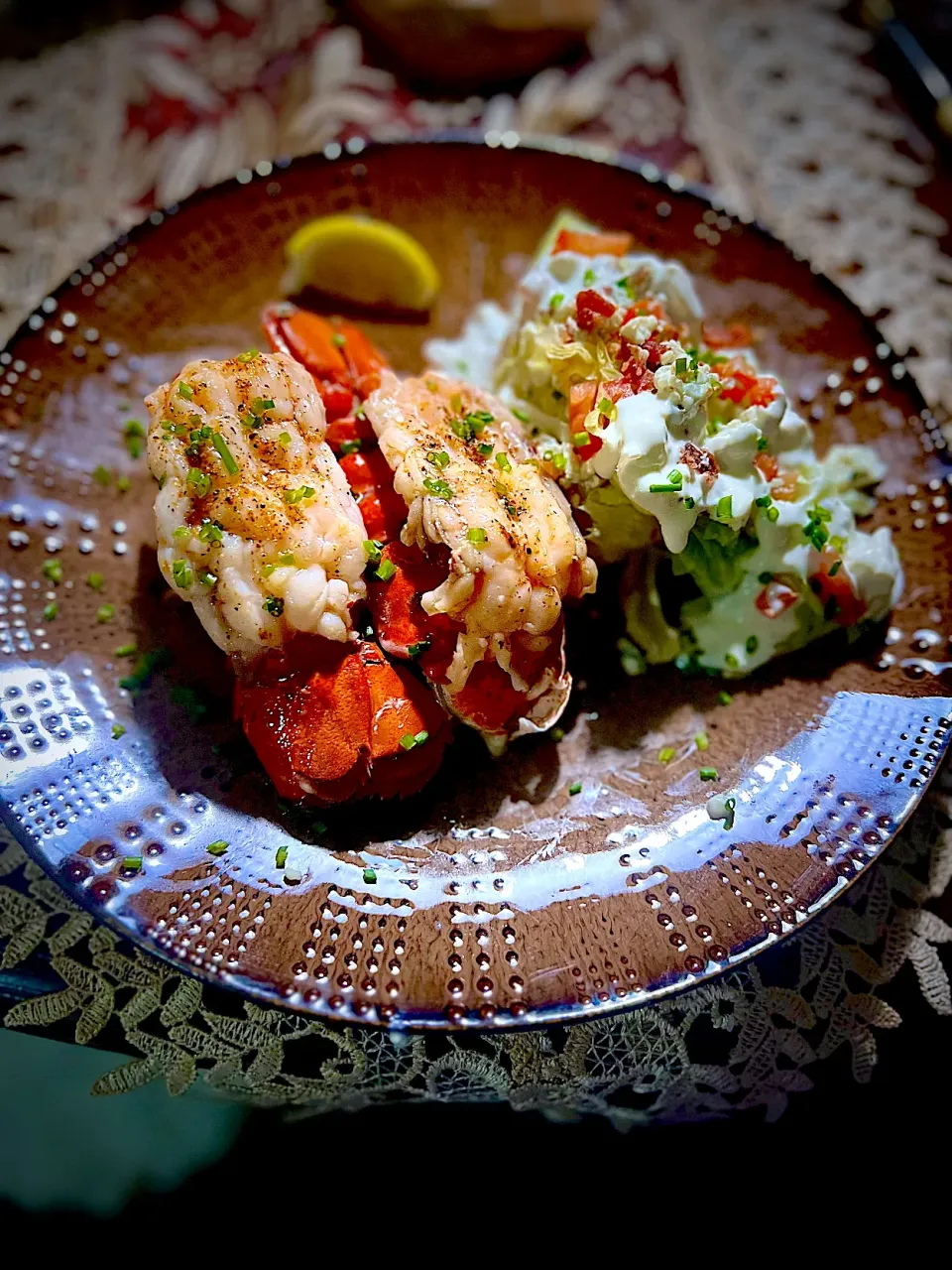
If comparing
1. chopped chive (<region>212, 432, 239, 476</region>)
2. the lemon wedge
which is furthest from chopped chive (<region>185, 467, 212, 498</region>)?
the lemon wedge

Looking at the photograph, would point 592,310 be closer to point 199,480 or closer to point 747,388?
point 747,388

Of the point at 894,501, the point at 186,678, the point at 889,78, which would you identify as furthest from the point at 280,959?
the point at 889,78

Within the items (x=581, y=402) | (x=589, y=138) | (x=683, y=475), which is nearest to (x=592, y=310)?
(x=581, y=402)

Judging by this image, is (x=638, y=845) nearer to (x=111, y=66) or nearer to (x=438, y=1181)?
(x=438, y=1181)

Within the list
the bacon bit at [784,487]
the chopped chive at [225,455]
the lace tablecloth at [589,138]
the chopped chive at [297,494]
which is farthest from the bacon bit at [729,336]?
the chopped chive at [225,455]

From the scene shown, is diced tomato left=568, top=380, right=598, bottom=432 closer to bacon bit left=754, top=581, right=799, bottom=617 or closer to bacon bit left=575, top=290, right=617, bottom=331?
bacon bit left=575, top=290, right=617, bottom=331

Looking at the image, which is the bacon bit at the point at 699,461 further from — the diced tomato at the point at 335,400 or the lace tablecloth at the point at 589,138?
the lace tablecloth at the point at 589,138

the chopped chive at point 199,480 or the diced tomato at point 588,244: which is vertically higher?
the diced tomato at point 588,244
